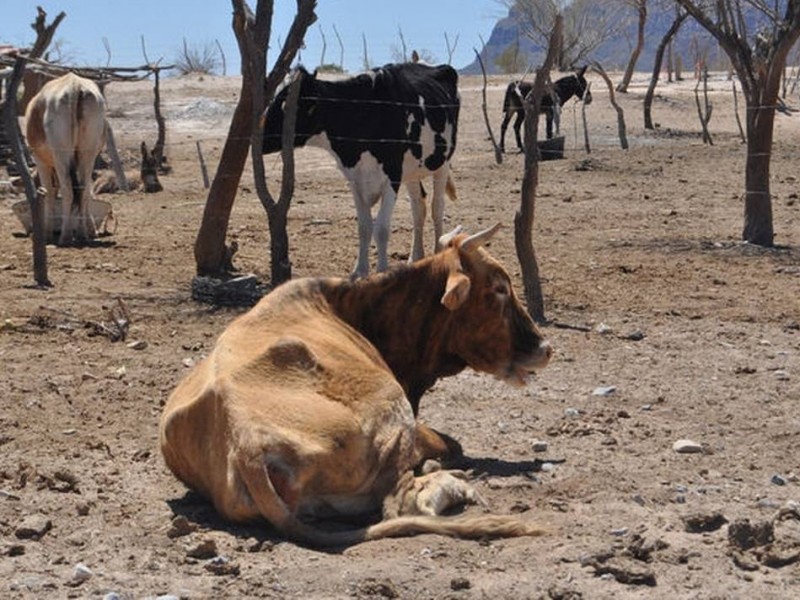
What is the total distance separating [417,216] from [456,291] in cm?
716

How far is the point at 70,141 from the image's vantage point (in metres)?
16.5

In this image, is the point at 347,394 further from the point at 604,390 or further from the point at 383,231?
the point at 383,231

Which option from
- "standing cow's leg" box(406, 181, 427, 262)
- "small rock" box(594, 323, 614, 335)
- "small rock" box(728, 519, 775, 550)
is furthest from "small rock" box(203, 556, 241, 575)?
"standing cow's leg" box(406, 181, 427, 262)

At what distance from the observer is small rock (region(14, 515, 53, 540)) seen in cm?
630

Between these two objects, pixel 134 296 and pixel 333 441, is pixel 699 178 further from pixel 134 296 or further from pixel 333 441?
pixel 333 441

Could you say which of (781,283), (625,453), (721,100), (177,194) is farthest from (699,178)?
(721,100)

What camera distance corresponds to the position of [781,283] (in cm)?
1312

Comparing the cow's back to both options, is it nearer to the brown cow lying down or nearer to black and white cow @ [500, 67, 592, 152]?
the brown cow lying down

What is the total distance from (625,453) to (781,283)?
5.95 m

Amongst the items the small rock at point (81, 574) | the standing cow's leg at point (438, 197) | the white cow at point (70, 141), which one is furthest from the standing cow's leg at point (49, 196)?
the small rock at point (81, 574)

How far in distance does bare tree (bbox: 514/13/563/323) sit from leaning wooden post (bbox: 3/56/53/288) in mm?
4122

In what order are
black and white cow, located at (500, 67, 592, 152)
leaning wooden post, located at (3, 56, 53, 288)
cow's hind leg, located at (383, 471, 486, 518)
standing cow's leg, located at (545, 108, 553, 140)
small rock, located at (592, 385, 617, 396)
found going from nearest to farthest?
cow's hind leg, located at (383, 471, 486, 518) → small rock, located at (592, 385, 617, 396) → leaning wooden post, located at (3, 56, 53, 288) → black and white cow, located at (500, 67, 592, 152) → standing cow's leg, located at (545, 108, 553, 140)

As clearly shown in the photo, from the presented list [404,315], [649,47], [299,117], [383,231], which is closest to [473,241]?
[404,315]

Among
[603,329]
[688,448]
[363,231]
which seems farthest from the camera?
[363,231]
